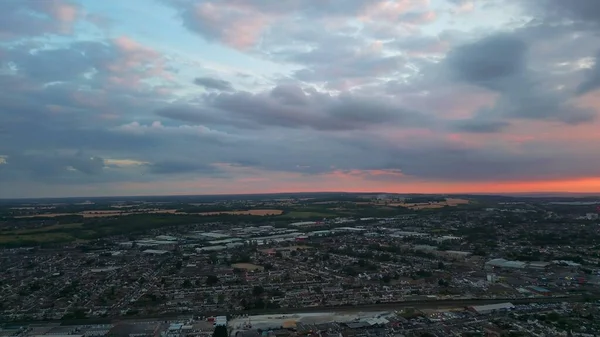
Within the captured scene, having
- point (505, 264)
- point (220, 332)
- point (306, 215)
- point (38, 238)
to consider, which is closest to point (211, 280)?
point (220, 332)

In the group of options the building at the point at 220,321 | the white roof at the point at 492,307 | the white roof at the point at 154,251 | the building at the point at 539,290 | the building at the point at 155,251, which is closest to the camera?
the building at the point at 220,321

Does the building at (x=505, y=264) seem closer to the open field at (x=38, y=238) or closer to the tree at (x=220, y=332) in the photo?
the tree at (x=220, y=332)

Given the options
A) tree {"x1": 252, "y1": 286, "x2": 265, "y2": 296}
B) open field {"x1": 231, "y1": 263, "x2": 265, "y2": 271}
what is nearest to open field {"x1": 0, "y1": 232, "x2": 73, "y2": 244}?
open field {"x1": 231, "y1": 263, "x2": 265, "y2": 271}

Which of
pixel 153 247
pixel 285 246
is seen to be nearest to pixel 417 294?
pixel 285 246

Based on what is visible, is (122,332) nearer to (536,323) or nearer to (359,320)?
(359,320)

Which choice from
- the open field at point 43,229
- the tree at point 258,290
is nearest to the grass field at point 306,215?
the open field at point 43,229

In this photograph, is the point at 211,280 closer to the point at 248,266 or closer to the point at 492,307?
the point at 248,266

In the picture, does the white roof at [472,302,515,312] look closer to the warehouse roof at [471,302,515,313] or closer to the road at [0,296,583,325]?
the warehouse roof at [471,302,515,313]
